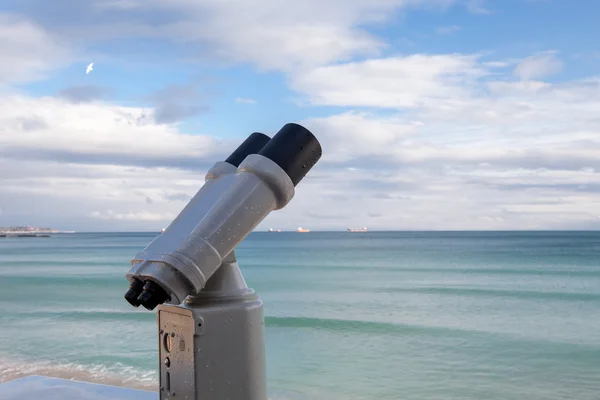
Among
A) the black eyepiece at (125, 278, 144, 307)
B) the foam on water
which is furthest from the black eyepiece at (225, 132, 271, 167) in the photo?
the foam on water

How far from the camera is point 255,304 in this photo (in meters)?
1.97

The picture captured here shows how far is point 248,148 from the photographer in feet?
7.42

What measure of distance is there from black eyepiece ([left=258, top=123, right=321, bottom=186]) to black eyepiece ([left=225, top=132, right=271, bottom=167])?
0.67ft

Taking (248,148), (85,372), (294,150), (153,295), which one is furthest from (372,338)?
(153,295)

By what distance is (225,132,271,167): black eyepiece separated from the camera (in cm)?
221

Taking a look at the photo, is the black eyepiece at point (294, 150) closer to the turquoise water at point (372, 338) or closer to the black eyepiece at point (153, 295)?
the black eyepiece at point (153, 295)

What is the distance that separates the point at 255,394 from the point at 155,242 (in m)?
0.59

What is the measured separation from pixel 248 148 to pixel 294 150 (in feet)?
0.97

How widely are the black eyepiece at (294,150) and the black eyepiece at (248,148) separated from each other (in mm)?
203

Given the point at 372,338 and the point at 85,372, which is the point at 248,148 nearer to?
the point at 85,372

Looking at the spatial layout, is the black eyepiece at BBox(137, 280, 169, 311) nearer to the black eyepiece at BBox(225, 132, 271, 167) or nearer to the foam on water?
the black eyepiece at BBox(225, 132, 271, 167)

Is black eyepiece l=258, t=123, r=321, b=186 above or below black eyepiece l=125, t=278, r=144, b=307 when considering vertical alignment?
above

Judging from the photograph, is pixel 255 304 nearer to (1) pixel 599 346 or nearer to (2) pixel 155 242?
(2) pixel 155 242

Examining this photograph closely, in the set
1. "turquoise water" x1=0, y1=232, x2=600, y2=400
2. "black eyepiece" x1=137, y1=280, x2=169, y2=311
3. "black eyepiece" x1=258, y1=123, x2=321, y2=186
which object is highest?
"black eyepiece" x1=258, y1=123, x2=321, y2=186
